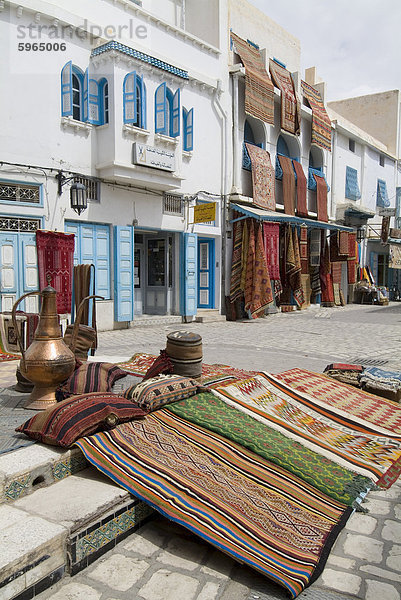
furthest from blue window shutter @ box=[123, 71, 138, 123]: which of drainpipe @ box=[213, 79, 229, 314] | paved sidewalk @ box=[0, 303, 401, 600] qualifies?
paved sidewalk @ box=[0, 303, 401, 600]

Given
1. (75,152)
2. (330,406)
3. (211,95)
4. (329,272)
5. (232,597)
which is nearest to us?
(232,597)

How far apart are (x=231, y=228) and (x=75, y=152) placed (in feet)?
18.8

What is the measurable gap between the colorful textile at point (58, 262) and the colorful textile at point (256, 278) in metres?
5.78

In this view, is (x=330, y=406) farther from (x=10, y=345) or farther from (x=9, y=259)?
(x=9, y=259)

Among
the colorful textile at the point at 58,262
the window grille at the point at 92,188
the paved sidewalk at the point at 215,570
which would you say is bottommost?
the paved sidewalk at the point at 215,570

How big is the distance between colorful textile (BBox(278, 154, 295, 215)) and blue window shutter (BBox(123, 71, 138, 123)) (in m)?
7.56

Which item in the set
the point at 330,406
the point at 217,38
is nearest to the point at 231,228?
the point at 217,38

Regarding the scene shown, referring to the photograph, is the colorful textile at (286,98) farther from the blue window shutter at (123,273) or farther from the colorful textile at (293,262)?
the blue window shutter at (123,273)

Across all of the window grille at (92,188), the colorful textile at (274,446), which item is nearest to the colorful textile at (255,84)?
the window grille at (92,188)

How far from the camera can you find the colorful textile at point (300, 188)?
17.2 metres

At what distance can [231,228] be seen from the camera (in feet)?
46.9

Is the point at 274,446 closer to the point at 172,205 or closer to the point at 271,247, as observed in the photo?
the point at 172,205

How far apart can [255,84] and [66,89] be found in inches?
286

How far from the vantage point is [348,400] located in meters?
4.84
